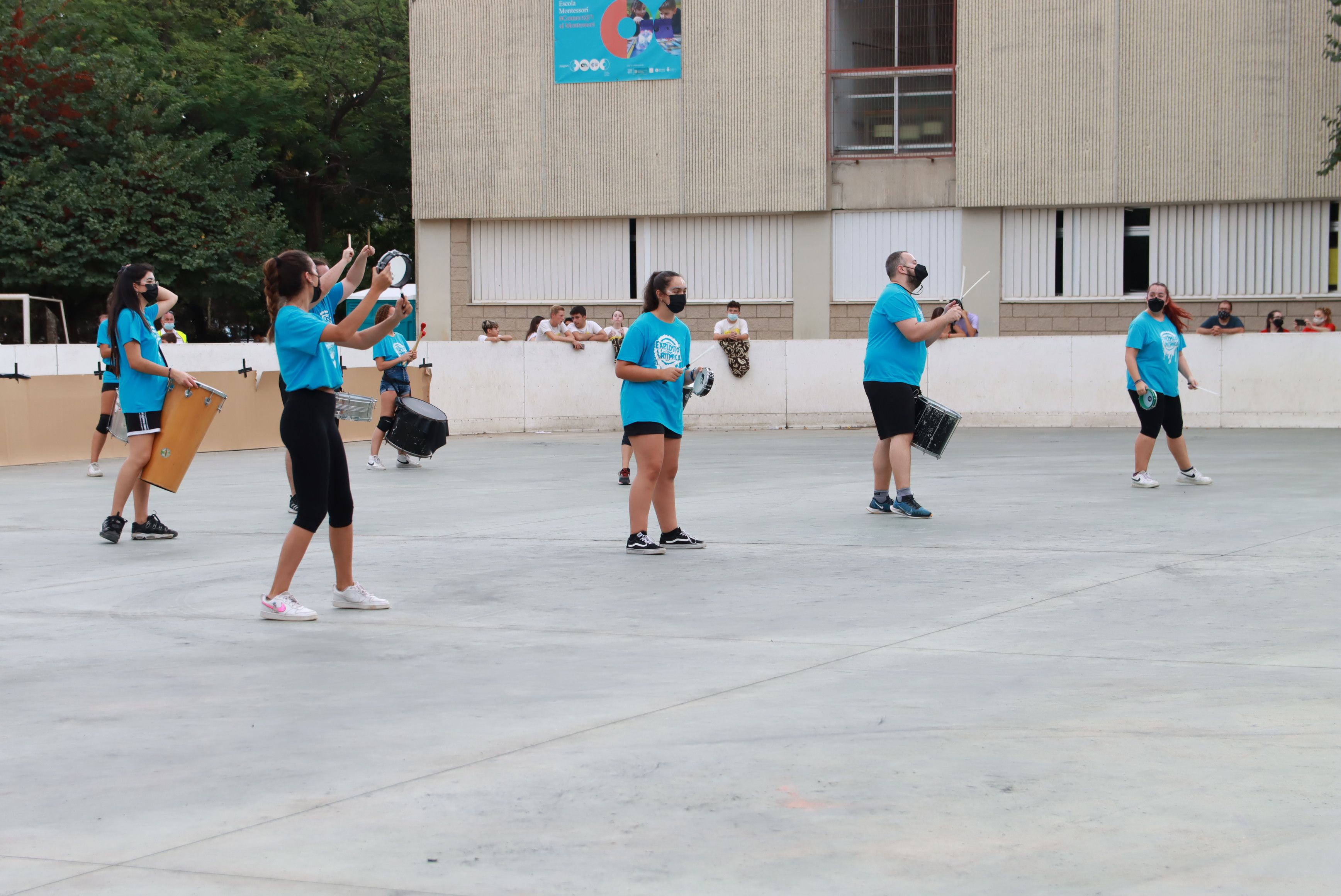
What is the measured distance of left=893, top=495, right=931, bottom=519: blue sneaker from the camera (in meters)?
10.8

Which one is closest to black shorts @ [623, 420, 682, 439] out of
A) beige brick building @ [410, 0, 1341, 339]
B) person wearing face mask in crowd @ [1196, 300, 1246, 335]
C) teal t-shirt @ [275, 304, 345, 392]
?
teal t-shirt @ [275, 304, 345, 392]

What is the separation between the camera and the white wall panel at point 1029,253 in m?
27.8

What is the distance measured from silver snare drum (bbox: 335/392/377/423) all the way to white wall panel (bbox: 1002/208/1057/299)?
67.3 feet

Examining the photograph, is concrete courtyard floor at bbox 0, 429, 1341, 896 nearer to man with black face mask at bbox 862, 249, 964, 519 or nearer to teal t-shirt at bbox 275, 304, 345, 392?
man with black face mask at bbox 862, 249, 964, 519

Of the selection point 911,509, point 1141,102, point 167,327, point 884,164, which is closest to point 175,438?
point 911,509

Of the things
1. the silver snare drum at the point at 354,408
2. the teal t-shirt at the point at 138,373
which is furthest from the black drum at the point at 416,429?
the silver snare drum at the point at 354,408

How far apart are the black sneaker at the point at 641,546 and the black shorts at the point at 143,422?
3.36 m

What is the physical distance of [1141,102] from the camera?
26672mm

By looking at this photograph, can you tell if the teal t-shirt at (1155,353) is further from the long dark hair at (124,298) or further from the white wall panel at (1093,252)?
the white wall panel at (1093,252)

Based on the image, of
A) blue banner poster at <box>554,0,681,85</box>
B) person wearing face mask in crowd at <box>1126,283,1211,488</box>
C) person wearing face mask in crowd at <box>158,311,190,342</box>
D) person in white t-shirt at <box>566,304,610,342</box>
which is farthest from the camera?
blue banner poster at <box>554,0,681,85</box>

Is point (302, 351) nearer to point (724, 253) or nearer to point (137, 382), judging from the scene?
point (137, 382)

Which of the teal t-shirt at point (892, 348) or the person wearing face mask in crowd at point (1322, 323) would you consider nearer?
the teal t-shirt at point (892, 348)

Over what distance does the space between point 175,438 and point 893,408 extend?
495 centimetres

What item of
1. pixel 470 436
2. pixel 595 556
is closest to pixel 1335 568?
pixel 595 556
